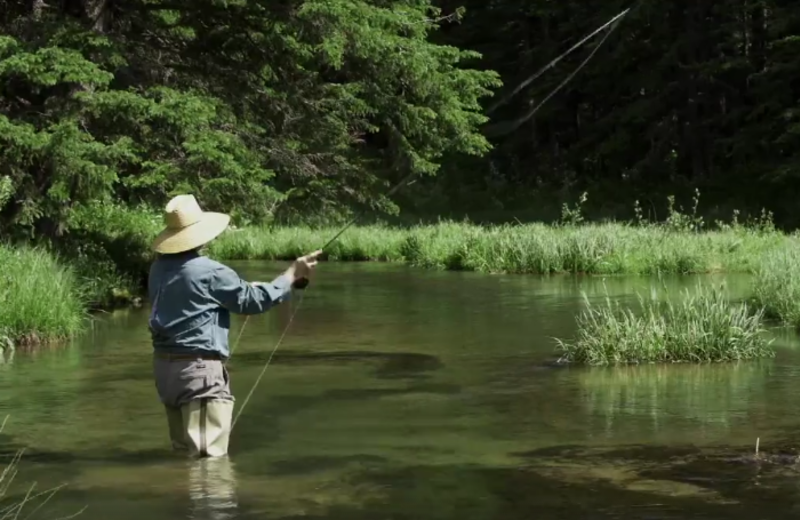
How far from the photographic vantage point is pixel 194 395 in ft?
27.5

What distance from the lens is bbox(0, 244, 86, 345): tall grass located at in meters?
14.3

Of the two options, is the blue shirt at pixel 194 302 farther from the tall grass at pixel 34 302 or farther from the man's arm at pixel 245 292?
the tall grass at pixel 34 302

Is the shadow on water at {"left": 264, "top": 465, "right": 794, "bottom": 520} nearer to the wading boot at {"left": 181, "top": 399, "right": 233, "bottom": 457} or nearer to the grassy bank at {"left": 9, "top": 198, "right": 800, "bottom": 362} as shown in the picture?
the wading boot at {"left": 181, "top": 399, "right": 233, "bottom": 457}

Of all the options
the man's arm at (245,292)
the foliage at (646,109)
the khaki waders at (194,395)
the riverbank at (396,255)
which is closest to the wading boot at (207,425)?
the khaki waders at (194,395)

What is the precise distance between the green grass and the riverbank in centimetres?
2

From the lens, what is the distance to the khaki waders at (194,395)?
840 cm

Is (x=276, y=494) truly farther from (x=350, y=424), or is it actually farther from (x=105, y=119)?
(x=105, y=119)

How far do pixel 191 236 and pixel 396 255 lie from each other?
750 inches

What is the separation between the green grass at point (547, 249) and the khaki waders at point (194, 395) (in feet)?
42.7

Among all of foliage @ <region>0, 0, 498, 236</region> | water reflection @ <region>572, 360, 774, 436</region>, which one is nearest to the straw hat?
water reflection @ <region>572, 360, 774, 436</region>

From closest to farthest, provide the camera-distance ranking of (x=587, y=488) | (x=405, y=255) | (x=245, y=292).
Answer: (x=587, y=488)
(x=245, y=292)
(x=405, y=255)

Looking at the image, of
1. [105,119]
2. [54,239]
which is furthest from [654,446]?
[54,239]

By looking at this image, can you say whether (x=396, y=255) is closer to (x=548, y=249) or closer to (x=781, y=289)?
(x=548, y=249)

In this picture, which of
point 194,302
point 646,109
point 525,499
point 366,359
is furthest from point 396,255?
point 525,499
